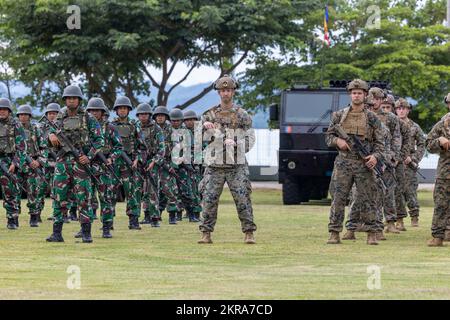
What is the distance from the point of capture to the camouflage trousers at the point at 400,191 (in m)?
20.9

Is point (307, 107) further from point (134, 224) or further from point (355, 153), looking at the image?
point (355, 153)

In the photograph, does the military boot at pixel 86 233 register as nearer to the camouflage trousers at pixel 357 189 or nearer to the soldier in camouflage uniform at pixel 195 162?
the camouflage trousers at pixel 357 189

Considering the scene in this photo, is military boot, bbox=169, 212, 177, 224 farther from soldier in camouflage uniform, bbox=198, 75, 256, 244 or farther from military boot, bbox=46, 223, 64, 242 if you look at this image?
soldier in camouflage uniform, bbox=198, 75, 256, 244

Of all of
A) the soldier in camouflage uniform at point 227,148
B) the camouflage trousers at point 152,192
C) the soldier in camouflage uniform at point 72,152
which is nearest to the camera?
the soldier in camouflage uniform at point 72,152

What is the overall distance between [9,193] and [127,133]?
6.54ft

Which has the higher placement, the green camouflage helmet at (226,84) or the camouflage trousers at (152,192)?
the green camouflage helmet at (226,84)

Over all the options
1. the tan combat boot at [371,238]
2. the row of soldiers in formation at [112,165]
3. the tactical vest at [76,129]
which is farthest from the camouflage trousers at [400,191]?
the tactical vest at [76,129]

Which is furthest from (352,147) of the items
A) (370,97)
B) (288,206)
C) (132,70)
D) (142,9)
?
(132,70)

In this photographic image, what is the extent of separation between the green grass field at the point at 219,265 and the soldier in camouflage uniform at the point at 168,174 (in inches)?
52.8

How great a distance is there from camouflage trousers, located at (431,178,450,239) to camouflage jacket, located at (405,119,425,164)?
384cm

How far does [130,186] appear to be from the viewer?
20.3 meters

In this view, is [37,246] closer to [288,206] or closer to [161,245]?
[161,245]

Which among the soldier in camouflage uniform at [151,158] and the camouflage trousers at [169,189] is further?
the camouflage trousers at [169,189]

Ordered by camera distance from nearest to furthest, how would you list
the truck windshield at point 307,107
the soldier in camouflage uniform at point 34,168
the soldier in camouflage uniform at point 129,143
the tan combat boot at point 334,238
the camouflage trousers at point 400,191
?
the tan combat boot at point 334,238 → the soldier in camouflage uniform at point 129,143 → the camouflage trousers at point 400,191 → the soldier in camouflage uniform at point 34,168 → the truck windshield at point 307,107
